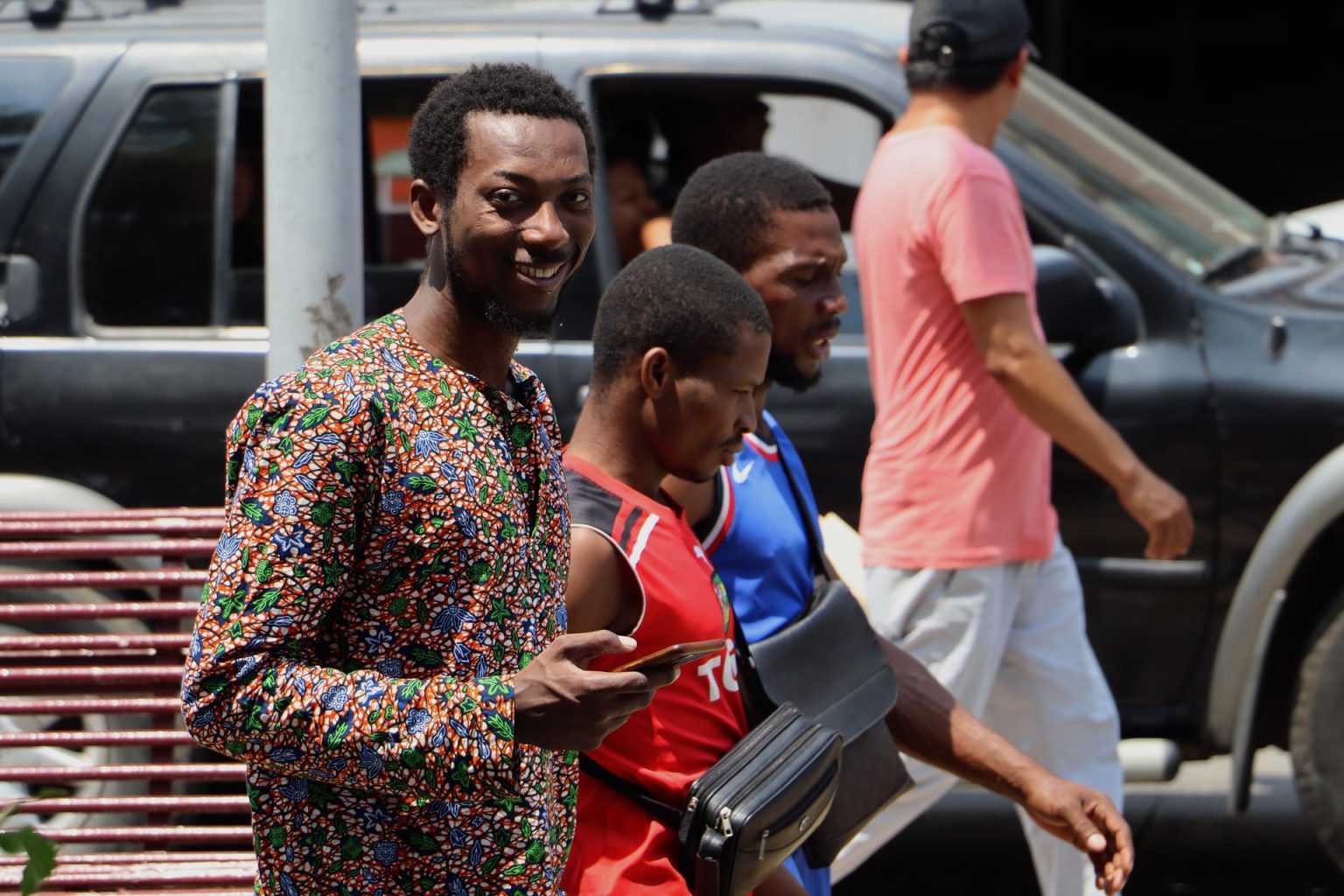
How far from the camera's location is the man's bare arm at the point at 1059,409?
4.05 m

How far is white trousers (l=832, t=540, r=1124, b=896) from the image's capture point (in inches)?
161

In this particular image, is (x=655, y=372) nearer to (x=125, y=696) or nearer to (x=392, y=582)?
(x=392, y=582)

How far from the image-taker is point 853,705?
9.01 ft

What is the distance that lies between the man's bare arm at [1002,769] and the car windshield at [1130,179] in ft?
7.09

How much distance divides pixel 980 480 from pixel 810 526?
4.53 feet

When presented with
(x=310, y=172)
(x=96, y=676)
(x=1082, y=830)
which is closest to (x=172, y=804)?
(x=96, y=676)

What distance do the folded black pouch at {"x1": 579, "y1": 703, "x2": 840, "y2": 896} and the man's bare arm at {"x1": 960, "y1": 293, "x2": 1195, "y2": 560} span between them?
5.70 feet

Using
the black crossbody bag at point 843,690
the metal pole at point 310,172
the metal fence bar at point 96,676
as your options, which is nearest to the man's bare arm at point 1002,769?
the black crossbody bag at point 843,690

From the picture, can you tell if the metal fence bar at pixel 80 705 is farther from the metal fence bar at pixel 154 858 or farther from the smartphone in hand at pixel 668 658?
the smartphone in hand at pixel 668 658

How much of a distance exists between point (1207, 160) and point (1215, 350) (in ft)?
34.9

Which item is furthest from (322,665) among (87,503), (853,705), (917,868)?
(917,868)

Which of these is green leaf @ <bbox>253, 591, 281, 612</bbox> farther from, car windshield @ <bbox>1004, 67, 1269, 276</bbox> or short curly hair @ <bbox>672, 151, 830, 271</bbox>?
car windshield @ <bbox>1004, 67, 1269, 276</bbox>

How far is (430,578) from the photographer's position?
73.9 inches

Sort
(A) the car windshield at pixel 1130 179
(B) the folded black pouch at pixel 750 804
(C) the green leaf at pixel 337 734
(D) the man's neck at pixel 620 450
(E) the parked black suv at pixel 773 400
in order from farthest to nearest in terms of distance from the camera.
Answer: (A) the car windshield at pixel 1130 179, (E) the parked black suv at pixel 773 400, (D) the man's neck at pixel 620 450, (B) the folded black pouch at pixel 750 804, (C) the green leaf at pixel 337 734
